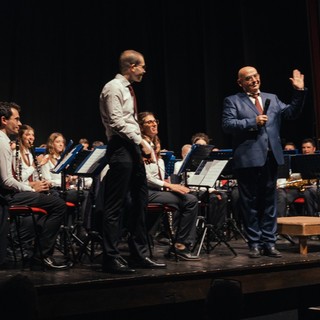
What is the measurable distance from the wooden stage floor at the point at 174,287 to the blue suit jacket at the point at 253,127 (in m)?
0.88

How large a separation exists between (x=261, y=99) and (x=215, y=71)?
5.42m

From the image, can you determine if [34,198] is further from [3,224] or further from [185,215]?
[185,215]

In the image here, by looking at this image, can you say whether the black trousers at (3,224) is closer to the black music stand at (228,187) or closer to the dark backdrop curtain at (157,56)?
the black music stand at (228,187)

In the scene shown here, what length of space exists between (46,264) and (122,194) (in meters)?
0.88

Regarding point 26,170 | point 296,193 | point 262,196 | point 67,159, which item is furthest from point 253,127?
point 296,193

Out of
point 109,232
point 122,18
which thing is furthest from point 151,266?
point 122,18

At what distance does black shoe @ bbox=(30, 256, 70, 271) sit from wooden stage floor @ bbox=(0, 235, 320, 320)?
11 cm

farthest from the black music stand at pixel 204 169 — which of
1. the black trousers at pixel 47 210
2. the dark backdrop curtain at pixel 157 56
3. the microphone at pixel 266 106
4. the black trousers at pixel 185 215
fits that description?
the dark backdrop curtain at pixel 157 56

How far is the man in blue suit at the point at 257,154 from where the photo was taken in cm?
518

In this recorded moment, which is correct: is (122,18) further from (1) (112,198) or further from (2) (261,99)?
(1) (112,198)

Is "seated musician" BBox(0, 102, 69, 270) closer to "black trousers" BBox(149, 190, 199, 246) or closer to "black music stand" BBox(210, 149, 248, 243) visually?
"black trousers" BBox(149, 190, 199, 246)

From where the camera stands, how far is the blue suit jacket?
5.16m

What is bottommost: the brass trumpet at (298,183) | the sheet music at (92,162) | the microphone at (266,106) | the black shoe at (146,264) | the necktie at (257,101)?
the black shoe at (146,264)

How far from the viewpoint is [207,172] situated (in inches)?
223
